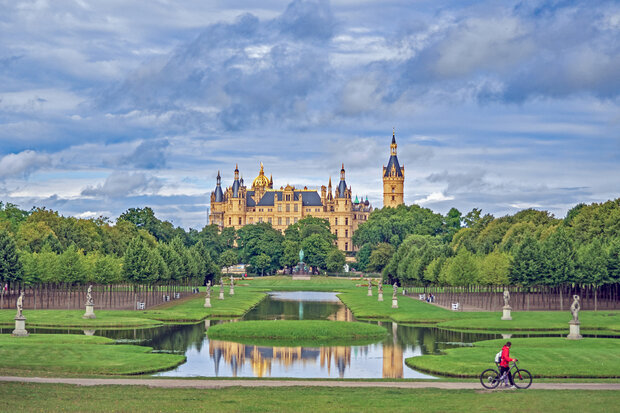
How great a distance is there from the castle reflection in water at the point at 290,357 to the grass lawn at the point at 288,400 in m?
8.90

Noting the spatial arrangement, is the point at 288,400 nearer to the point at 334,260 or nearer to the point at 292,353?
the point at 292,353

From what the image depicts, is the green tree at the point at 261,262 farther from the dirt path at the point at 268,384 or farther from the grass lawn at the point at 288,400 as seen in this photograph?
the grass lawn at the point at 288,400

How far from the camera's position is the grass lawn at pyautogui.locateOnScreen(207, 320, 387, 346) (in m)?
57.9

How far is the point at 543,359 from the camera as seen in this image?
42.7m

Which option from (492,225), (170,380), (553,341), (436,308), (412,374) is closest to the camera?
(170,380)

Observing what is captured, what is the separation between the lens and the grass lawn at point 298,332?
57906mm


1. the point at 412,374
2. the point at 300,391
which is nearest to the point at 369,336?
the point at 412,374

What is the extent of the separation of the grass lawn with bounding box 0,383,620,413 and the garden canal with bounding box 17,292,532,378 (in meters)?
8.36

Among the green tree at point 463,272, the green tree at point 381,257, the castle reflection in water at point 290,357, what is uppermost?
the green tree at point 381,257

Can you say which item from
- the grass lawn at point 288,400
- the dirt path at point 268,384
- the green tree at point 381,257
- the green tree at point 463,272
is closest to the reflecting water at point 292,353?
the dirt path at point 268,384

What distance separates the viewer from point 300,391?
33.1 m

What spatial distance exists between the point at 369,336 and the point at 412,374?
18449 millimetres

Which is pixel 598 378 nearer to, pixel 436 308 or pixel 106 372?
pixel 106 372

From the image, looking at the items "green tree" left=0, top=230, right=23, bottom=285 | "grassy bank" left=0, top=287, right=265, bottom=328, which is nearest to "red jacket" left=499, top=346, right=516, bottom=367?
"grassy bank" left=0, top=287, right=265, bottom=328
